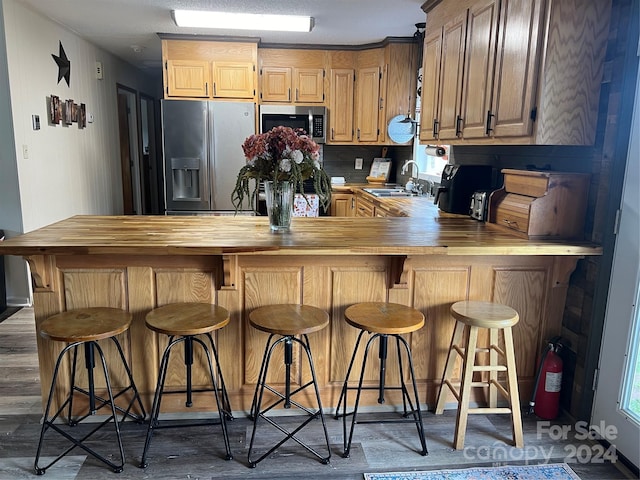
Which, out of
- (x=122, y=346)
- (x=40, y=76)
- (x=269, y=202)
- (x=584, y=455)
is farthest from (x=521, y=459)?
(x=40, y=76)

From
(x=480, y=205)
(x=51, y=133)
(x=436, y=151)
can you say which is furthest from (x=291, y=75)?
(x=480, y=205)

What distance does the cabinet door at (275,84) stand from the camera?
510cm

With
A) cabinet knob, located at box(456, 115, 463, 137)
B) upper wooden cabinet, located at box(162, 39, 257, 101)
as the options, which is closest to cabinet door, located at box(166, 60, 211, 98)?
upper wooden cabinet, located at box(162, 39, 257, 101)

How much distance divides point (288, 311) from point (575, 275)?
140 centimetres

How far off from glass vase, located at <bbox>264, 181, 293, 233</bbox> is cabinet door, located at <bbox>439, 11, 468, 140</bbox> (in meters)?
1.26

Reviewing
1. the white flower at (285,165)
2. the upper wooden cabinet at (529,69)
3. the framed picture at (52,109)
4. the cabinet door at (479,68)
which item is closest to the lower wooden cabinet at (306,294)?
the white flower at (285,165)

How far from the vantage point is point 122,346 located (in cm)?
226

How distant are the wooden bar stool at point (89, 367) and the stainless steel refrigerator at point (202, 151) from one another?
2.83 meters

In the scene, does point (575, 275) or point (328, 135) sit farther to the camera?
point (328, 135)

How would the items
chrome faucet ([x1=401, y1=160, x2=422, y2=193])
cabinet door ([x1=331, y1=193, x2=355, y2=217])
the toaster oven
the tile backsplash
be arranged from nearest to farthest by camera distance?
the toaster oven
chrome faucet ([x1=401, y1=160, x2=422, y2=193])
cabinet door ([x1=331, y1=193, x2=355, y2=217])
the tile backsplash

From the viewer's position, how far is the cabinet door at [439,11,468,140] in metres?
2.90

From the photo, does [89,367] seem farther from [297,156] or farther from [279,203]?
[297,156]

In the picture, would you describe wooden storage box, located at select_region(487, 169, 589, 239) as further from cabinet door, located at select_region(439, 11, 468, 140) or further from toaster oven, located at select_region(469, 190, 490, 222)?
cabinet door, located at select_region(439, 11, 468, 140)

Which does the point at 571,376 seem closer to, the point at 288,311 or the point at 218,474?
the point at 288,311
